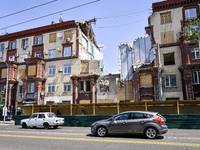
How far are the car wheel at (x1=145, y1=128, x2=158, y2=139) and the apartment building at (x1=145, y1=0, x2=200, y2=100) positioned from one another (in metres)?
15.7

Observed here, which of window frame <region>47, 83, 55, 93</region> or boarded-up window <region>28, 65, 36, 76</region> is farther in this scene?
boarded-up window <region>28, 65, 36, 76</region>

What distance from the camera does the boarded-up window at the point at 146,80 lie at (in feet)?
85.1

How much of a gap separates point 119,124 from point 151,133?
1.77 metres

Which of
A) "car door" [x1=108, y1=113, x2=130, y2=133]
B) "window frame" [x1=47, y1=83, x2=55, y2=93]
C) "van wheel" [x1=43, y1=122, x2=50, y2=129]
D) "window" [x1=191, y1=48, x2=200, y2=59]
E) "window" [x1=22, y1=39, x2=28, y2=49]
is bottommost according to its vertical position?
"van wheel" [x1=43, y1=122, x2=50, y2=129]

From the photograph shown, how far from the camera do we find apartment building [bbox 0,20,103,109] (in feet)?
98.7

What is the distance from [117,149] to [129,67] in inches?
855

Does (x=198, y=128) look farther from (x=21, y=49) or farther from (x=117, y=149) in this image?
(x=21, y=49)

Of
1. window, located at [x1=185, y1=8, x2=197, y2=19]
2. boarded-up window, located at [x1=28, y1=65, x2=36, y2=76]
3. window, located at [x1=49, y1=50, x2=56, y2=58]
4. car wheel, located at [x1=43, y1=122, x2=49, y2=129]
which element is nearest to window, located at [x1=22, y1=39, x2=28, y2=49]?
boarded-up window, located at [x1=28, y1=65, x2=36, y2=76]

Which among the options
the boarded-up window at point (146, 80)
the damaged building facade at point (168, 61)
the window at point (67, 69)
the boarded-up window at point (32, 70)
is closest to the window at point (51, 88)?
the window at point (67, 69)

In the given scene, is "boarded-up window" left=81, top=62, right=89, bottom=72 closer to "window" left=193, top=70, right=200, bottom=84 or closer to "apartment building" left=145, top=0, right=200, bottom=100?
"apartment building" left=145, top=0, right=200, bottom=100

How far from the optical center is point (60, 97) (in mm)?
30672

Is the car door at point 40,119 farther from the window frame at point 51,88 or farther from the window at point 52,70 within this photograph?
the window at point 52,70

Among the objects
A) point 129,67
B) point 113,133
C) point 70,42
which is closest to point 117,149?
point 113,133

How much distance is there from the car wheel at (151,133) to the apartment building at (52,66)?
19.2 metres
